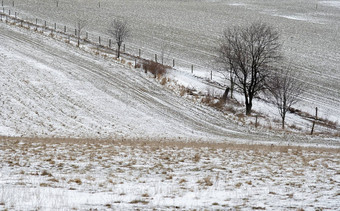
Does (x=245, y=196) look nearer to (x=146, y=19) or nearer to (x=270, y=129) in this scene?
(x=270, y=129)

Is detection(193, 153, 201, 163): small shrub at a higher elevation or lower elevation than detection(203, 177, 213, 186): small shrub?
lower

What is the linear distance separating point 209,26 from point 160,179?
7263cm

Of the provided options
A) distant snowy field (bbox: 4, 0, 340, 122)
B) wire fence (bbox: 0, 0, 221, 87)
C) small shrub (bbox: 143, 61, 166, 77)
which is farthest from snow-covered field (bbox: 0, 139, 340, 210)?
wire fence (bbox: 0, 0, 221, 87)

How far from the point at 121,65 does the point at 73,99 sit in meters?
13.6

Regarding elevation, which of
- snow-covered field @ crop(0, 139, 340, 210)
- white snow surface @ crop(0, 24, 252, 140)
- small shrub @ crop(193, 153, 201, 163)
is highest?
snow-covered field @ crop(0, 139, 340, 210)

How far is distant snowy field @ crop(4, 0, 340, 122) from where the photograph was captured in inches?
1976

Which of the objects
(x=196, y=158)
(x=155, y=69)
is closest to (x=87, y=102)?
(x=155, y=69)

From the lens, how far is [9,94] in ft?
104

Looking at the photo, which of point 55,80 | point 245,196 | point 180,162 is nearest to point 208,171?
point 180,162

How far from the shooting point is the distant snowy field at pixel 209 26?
1976 inches

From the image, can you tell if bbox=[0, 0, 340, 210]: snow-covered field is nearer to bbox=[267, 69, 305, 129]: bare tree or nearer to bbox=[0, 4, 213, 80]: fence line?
bbox=[267, 69, 305, 129]: bare tree

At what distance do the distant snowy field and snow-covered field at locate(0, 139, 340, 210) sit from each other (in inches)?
1044

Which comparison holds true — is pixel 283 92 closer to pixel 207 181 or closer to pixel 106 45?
pixel 207 181

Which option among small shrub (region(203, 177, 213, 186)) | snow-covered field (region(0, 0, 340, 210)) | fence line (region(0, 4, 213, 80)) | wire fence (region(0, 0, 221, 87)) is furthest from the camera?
fence line (region(0, 4, 213, 80))
